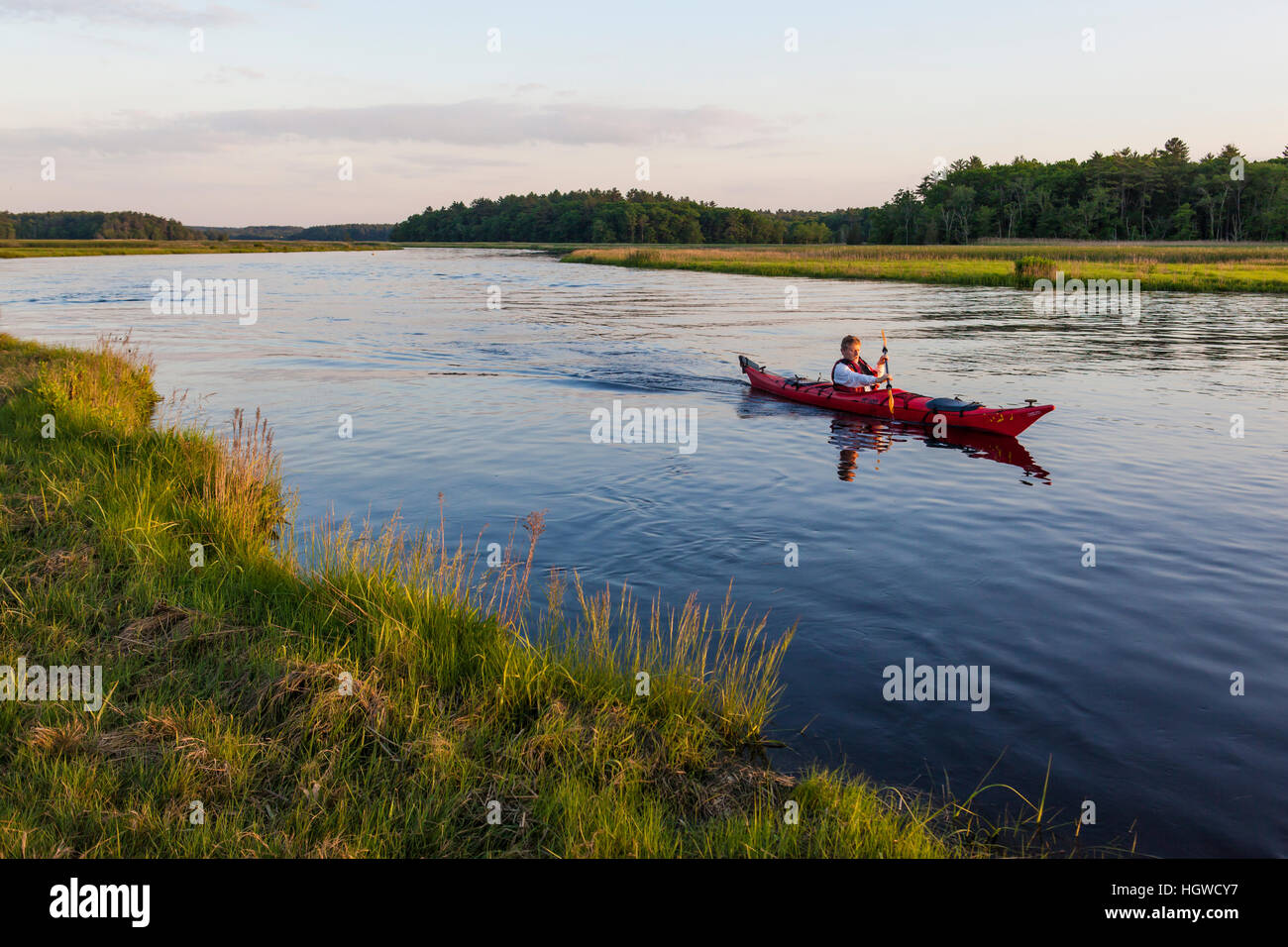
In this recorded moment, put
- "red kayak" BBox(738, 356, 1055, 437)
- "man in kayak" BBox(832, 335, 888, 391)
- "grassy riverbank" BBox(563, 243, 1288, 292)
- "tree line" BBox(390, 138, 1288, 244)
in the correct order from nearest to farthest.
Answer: "red kayak" BBox(738, 356, 1055, 437) < "man in kayak" BBox(832, 335, 888, 391) < "grassy riverbank" BBox(563, 243, 1288, 292) < "tree line" BBox(390, 138, 1288, 244)

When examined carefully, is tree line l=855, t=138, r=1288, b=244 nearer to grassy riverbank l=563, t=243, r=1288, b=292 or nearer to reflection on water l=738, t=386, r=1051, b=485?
grassy riverbank l=563, t=243, r=1288, b=292

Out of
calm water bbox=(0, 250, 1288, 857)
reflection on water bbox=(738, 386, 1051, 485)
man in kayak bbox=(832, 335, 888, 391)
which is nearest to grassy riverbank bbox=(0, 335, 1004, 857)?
calm water bbox=(0, 250, 1288, 857)

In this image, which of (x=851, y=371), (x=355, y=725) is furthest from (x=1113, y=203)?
(x=355, y=725)

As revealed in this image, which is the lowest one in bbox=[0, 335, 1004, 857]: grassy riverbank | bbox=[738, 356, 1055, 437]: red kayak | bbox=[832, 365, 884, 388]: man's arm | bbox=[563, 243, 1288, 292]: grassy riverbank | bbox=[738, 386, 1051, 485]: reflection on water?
bbox=[0, 335, 1004, 857]: grassy riverbank

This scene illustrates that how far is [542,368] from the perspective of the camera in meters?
27.4

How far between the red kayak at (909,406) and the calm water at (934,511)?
1.33ft

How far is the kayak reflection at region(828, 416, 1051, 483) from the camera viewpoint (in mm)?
15547

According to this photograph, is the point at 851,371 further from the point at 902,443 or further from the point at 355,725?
the point at 355,725

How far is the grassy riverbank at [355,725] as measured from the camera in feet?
14.8

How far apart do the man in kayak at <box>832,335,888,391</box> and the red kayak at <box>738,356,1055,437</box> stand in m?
0.18

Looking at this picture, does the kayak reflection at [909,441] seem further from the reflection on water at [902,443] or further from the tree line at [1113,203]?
the tree line at [1113,203]

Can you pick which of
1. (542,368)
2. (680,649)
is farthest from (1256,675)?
(542,368)

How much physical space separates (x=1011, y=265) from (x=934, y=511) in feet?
212
